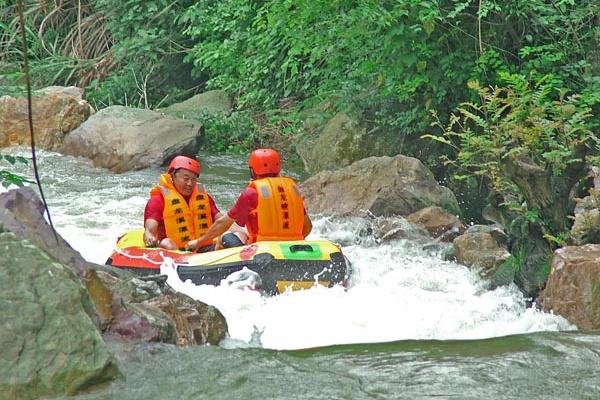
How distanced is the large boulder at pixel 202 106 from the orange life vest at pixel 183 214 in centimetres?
693

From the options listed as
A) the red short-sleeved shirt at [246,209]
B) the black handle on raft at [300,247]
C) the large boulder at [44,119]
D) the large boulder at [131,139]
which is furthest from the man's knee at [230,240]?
the large boulder at [44,119]

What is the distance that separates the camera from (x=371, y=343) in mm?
6176

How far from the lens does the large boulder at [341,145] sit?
38.6 feet

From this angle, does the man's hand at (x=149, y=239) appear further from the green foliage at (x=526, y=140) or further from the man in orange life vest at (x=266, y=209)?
the green foliage at (x=526, y=140)

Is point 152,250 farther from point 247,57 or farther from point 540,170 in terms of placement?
point 247,57

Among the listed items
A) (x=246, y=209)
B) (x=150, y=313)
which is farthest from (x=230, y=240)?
(x=150, y=313)

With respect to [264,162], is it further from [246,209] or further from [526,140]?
[526,140]

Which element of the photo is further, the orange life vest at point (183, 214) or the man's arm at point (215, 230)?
the orange life vest at point (183, 214)

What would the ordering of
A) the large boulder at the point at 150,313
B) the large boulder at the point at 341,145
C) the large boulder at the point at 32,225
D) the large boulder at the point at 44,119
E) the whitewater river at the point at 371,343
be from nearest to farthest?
1. the whitewater river at the point at 371,343
2. the large boulder at the point at 150,313
3. the large boulder at the point at 32,225
4. the large boulder at the point at 341,145
5. the large boulder at the point at 44,119

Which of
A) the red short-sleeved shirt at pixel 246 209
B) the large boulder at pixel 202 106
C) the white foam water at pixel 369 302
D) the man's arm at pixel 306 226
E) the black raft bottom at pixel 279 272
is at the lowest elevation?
the white foam water at pixel 369 302

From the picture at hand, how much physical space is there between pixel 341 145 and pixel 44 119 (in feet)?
14.6

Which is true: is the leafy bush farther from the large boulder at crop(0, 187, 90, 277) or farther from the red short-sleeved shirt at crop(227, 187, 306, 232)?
the large boulder at crop(0, 187, 90, 277)

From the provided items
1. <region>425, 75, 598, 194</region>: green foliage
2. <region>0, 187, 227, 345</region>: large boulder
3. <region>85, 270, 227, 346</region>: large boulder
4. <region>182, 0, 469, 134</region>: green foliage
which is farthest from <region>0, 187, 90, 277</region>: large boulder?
<region>182, 0, 469, 134</region>: green foliage

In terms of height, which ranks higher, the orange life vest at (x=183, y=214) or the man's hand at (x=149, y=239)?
the orange life vest at (x=183, y=214)
